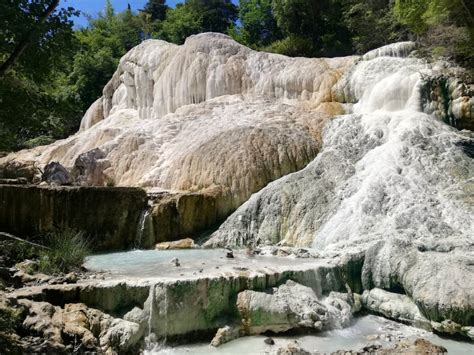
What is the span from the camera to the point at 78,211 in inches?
480

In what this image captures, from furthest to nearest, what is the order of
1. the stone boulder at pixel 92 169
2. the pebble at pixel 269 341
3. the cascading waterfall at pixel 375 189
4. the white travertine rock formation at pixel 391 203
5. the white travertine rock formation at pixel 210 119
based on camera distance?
the stone boulder at pixel 92 169 → the white travertine rock formation at pixel 210 119 → the cascading waterfall at pixel 375 189 → the white travertine rock formation at pixel 391 203 → the pebble at pixel 269 341

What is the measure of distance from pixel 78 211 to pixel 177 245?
2.67 m

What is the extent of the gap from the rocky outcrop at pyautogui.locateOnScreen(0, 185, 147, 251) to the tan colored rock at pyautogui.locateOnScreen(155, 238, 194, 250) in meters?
0.86

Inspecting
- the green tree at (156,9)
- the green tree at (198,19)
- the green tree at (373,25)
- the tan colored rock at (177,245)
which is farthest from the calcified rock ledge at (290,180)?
the green tree at (156,9)

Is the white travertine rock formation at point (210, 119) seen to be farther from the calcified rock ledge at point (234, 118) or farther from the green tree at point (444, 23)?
the green tree at point (444, 23)

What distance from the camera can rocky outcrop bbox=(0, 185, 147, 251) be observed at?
37.7 feet

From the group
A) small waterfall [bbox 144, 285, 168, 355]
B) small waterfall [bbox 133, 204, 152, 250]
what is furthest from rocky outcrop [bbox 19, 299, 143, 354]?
small waterfall [bbox 133, 204, 152, 250]

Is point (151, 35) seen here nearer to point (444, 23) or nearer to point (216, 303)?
point (444, 23)

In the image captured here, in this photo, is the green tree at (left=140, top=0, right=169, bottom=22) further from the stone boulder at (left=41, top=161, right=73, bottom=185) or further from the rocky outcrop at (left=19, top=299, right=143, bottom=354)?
the rocky outcrop at (left=19, top=299, right=143, bottom=354)

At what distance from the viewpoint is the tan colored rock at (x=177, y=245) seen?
12430 mm

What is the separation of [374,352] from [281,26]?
2789 centimetres

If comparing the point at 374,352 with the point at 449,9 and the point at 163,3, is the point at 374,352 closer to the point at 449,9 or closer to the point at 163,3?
the point at 449,9

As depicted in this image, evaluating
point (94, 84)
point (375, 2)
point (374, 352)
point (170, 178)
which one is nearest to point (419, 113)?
point (170, 178)

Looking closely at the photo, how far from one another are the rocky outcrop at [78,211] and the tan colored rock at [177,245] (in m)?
0.86
